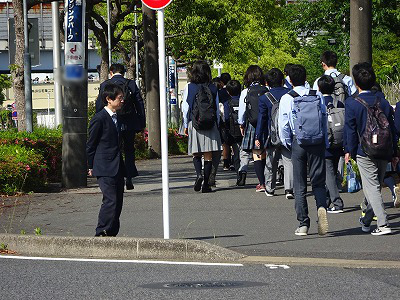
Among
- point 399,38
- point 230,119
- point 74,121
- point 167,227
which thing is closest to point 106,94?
point 167,227

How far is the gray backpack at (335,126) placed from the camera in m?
12.0

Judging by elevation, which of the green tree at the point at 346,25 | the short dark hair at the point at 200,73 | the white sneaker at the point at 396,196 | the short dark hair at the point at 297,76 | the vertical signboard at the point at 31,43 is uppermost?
the green tree at the point at 346,25

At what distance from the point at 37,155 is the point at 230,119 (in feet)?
11.1

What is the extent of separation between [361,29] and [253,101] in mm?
1865

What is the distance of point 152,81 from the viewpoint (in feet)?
94.7

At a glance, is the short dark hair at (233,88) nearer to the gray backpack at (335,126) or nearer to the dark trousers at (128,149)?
the dark trousers at (128,149)

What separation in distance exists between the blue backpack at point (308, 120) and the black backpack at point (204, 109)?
401cm

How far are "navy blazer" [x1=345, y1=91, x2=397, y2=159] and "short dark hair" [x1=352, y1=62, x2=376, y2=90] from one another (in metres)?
0.08

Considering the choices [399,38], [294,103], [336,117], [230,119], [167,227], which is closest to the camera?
[167,227]

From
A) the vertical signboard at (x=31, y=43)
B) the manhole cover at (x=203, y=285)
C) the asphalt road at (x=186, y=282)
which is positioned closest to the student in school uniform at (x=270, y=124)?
the asphalt road at (x=186, y=282)

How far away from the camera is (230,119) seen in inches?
702

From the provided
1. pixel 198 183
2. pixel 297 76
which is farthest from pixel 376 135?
pixel 198 183

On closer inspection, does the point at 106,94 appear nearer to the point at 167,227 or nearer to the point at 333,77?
the point at 167,227

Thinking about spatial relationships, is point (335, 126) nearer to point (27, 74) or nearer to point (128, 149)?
point (128, 149)
